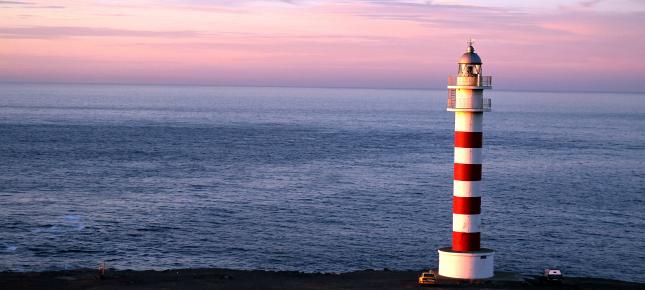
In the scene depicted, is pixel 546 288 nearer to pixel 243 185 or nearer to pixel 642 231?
pixel 642 231

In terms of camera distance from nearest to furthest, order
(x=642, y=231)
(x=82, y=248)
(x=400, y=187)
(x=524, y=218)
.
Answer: (x=82, y=248) < (x=642, y=231) < (x=524, y=218) < (x=400, y=187)

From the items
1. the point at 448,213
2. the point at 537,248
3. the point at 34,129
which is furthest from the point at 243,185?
the point at 34,129

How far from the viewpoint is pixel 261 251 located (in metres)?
48.4

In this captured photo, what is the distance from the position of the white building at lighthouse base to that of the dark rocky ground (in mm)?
439

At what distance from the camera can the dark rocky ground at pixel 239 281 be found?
32562mm

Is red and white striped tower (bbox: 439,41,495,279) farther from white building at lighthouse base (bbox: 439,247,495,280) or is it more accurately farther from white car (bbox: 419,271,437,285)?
white car (bbox: 419,271,437,285)

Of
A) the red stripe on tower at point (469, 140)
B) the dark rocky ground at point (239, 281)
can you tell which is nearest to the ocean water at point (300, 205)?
the dark rocky ground at point (239, 281)

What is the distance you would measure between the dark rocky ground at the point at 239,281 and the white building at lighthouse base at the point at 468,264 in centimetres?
44

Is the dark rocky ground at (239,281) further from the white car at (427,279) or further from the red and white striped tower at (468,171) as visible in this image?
the red and white striped tower at (468,171)

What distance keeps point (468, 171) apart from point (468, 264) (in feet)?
11.4

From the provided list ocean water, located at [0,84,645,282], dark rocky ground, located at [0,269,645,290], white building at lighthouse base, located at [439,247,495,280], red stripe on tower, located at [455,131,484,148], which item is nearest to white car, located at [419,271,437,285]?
dark rocky ground, located at [0,269,645,290]

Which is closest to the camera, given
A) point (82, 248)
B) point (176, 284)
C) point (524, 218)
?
point (176, 284)

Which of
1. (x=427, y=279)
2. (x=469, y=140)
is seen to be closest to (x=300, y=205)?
(x=427, y=279)

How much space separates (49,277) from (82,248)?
46.8 feet
